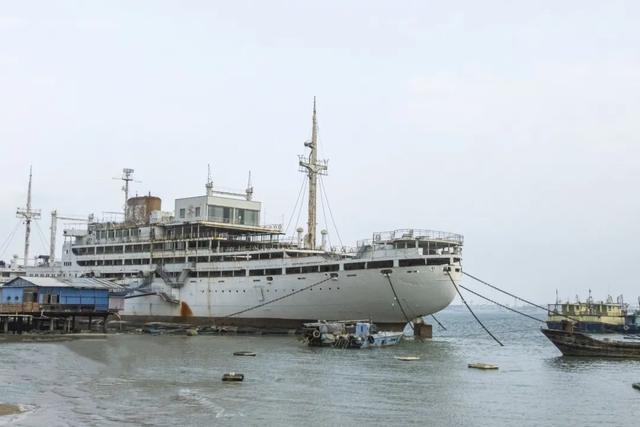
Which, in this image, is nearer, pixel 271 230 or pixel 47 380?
pixel 47 380

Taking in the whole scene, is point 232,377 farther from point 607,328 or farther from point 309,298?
point 607,328

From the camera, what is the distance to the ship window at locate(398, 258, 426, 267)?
58.1 m

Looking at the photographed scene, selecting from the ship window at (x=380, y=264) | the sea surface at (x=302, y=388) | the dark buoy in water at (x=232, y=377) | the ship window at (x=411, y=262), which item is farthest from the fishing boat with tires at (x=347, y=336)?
the dark buoy in water at (x=232, y=377)

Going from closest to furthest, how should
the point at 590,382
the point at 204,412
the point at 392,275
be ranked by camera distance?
the point at 204,412 < the point at 590,382 < the point at 392,275

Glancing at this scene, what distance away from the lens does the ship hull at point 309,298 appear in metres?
58.7

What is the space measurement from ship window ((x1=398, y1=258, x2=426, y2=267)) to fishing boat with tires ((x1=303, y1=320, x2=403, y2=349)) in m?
5.48

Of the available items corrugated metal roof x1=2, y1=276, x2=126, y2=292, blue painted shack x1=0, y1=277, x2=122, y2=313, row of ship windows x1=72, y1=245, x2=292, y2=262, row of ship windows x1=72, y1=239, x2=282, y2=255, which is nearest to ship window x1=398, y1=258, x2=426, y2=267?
row of ship windows x1=72, y1=245, x2=292, y2=262

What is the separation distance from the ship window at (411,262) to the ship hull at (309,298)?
1.25 feet

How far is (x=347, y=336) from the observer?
53.8 m

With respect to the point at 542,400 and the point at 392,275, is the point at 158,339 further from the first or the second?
the point at 542,400

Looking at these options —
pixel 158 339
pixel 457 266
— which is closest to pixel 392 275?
pixel 457 266

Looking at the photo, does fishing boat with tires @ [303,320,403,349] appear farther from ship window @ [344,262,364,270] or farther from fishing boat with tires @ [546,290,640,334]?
fishing boat with tires @ [546,290,640,334]

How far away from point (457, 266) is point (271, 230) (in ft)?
78.2

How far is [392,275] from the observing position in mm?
58438
